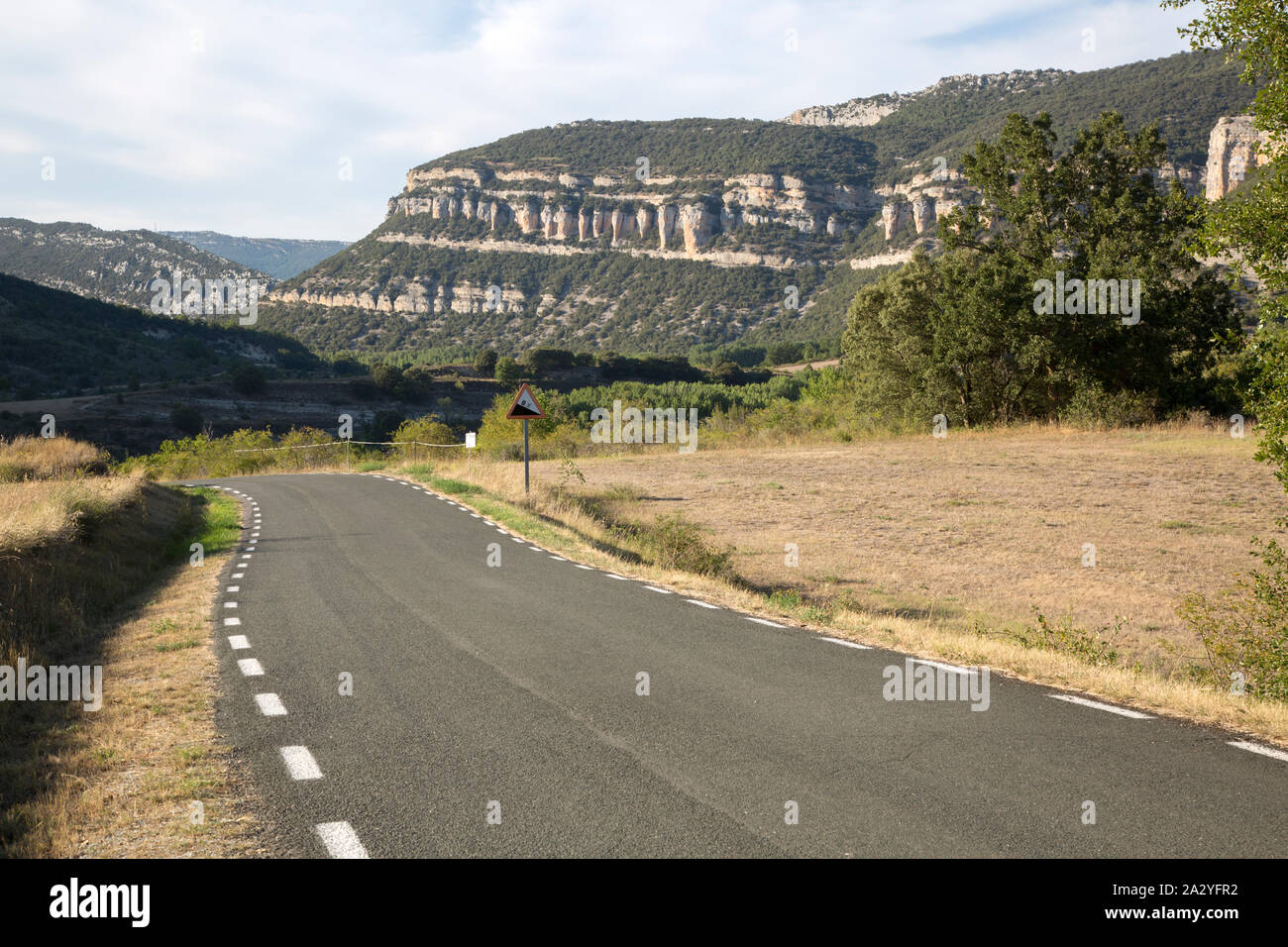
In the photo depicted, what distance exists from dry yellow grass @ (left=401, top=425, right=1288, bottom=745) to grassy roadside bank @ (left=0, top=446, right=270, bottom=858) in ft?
19.6

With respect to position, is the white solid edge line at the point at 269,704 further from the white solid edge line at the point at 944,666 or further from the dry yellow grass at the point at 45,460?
the dry yellow grass at the point at 45,460

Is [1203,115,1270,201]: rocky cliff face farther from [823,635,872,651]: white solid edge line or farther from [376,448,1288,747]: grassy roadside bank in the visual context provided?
[823,635,872,651]: white solid edge line

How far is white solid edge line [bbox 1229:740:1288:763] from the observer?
5.22m

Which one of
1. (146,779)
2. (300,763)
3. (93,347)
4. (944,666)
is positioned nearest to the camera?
(146,779)

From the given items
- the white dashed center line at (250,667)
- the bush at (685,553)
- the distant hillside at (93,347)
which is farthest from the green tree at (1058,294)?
the distant hillside at (93,347)

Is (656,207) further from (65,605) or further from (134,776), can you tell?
(134,776)

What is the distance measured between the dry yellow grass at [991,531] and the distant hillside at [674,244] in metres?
112

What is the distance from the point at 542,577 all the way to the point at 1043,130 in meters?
32.5

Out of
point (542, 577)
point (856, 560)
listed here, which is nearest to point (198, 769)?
point (542, 577)

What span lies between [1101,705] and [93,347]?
104 metres

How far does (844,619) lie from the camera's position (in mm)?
10023

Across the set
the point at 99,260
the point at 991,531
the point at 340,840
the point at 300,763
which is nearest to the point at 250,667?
the point at 300,763

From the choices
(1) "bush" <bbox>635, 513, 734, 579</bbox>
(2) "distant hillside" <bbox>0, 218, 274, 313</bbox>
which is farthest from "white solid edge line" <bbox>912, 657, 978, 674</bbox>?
(2) "distant hillside" <bbox>0, 218, 274, 313</bbox>
